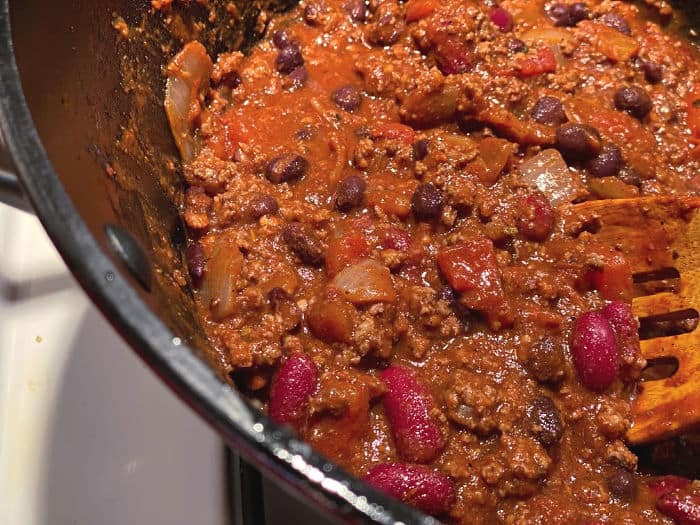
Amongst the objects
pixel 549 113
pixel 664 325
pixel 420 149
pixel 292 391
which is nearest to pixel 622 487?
pixel 664 325

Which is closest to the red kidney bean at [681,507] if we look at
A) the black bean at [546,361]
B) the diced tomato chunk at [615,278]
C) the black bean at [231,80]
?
the black bean at [546,361]

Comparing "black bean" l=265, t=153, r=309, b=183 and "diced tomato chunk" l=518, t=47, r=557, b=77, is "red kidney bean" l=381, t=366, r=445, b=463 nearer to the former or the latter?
"black bean" l=265, t=153, r=309, b=183

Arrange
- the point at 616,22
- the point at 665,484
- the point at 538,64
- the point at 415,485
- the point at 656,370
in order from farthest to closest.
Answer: the point at 616,22 < the point at 538,64 < the point at 656,370 < the point at 665,484 < the point at 415,485

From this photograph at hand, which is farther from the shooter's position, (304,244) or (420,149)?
(420,149)

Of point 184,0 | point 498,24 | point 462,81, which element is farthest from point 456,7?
point 184,0

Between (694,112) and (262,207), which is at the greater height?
(262,207)

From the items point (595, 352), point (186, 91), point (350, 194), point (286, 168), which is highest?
point (186, 91)

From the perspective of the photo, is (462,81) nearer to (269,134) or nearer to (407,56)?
(407,56)

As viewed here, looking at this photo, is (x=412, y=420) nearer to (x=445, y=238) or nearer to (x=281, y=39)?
(x=445, y=238)
